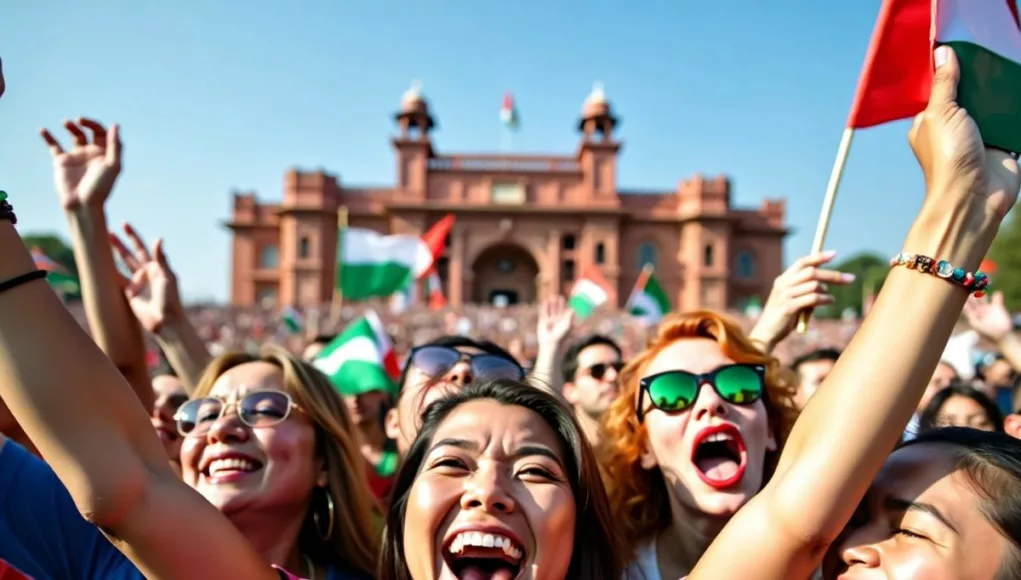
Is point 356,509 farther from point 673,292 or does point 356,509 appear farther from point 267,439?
point 673,292

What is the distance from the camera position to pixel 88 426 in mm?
1239

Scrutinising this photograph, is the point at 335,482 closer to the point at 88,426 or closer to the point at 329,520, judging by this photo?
the point at 329,520

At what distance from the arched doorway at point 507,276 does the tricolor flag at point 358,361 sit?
3719cm

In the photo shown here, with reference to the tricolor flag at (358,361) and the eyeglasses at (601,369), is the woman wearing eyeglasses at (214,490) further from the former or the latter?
the tricolor flag at (358,361)

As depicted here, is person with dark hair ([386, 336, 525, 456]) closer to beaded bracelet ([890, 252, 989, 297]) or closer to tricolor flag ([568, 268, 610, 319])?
beaded bracelet ([890, 252, 989, 297])

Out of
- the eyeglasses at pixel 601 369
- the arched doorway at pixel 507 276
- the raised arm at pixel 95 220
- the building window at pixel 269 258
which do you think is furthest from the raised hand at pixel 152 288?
the building window at pixel 269 258

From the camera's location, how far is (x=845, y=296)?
8075 cm

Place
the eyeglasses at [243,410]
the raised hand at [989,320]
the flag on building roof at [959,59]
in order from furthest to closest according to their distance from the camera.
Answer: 1. the raised hand at [989,320]
2. the eyeglasses at [243,410]
3. the flag on building roof at [959,59]

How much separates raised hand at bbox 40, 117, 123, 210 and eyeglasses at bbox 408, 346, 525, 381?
58.1 inches

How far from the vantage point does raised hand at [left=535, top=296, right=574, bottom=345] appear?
3.86 meters

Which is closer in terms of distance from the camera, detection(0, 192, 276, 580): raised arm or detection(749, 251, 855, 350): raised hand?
detection(0, 192, 276, 580): raised arm

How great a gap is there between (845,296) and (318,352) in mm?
85792

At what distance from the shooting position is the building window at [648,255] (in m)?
40.7

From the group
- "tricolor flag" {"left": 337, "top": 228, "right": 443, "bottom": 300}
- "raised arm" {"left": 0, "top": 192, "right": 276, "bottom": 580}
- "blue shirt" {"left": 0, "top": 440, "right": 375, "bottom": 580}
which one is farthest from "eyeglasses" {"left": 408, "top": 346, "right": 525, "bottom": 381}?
"tricolor flag" {"left": 337, "top": 228, "right": 443, "bottom": 300}
